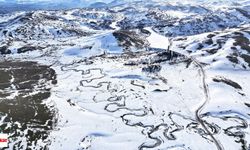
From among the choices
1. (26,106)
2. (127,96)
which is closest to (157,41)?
(127,96)

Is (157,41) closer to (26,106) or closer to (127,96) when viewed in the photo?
(127,96)

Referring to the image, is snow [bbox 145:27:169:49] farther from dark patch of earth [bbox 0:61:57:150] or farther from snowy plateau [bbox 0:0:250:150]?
dark patch of earth [bbox 0:61:57:150]

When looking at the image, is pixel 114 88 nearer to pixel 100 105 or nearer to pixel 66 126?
pixel 100 105

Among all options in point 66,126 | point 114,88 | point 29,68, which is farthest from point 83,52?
point 66,126

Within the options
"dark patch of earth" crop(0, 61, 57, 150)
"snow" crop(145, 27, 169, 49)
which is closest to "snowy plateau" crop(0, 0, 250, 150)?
"dark patch of earth" crop(0, 61, 57, 150)

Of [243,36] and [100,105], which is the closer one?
[100,105]

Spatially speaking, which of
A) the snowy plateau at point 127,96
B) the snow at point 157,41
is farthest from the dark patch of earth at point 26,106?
the snow at point 157,41
